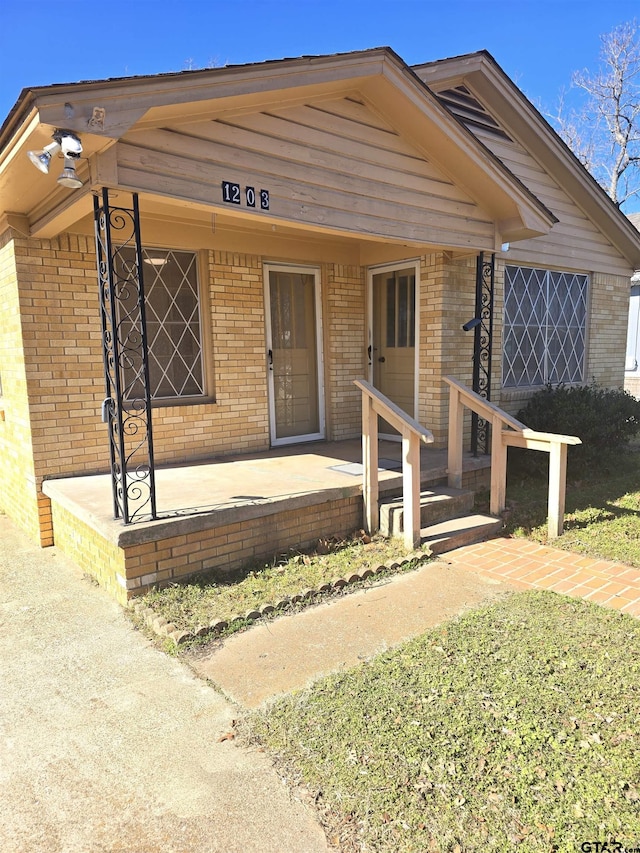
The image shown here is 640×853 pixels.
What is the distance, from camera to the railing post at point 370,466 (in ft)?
16.7

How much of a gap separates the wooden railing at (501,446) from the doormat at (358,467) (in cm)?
58

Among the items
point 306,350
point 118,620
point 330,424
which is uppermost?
point 306,350

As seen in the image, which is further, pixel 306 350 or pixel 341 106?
pixel 306 350

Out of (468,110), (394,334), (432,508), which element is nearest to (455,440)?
(432,508)

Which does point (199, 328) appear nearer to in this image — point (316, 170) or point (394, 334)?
point (316, 170)

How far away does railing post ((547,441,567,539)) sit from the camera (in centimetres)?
524

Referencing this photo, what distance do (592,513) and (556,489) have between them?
952 millimetres

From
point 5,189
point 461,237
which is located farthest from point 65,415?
point 461,237

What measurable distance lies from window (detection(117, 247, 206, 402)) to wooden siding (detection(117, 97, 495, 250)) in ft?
6.58

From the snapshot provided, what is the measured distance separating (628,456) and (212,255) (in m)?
6.79

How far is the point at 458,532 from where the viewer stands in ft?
17.1

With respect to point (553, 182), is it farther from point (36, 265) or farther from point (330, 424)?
point (36, 265)

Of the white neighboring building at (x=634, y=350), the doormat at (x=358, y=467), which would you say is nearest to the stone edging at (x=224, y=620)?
the doormat at (x=358, y=467)

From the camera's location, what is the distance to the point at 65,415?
17.6ft
